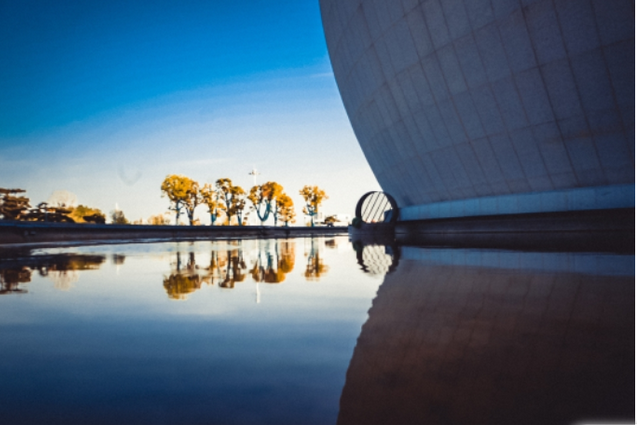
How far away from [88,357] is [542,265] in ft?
19.9

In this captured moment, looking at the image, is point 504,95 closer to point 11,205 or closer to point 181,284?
point 181,284

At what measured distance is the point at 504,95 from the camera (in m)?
14.8

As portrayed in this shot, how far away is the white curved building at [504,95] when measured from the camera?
12.7 metres

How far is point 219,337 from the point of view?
8.00 ft

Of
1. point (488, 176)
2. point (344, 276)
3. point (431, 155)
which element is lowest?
point (344, 276)

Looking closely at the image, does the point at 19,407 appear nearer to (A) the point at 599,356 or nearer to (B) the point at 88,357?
(B) the point at 88,357

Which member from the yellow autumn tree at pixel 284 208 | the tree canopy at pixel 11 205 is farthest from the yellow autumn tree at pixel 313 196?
the tree canopy at pixel 11 205

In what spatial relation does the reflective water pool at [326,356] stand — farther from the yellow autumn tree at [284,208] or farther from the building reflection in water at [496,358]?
the yellow autumn tree at [284,208]

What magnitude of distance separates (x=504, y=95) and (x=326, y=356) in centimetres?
1562

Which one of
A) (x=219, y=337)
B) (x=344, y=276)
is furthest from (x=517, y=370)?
(x=344, y=276)

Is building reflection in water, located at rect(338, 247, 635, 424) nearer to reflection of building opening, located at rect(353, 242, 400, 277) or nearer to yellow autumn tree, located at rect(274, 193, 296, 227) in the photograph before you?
reflection of building opening, located at rect(353, 242, 400, 277)

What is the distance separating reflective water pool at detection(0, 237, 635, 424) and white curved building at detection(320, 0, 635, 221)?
11.8 m

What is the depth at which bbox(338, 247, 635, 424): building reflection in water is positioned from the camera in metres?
1.41

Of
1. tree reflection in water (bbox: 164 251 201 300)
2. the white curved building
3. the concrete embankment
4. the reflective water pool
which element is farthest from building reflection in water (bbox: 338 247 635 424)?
the concrete embankment
